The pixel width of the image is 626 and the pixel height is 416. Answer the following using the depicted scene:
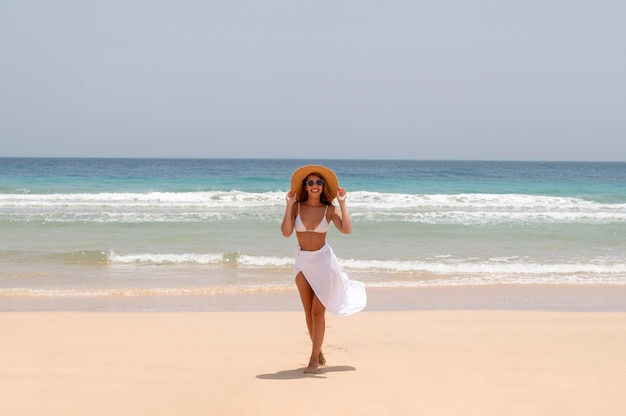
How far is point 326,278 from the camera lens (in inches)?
206

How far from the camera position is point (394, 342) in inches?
253

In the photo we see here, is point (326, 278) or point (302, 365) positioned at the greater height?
point (326, 278)

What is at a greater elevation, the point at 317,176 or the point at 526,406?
the point at 317,176

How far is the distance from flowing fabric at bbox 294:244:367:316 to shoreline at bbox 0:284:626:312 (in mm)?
3237

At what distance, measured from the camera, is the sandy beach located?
4.57 metres

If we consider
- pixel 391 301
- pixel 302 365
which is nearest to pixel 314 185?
pixel 302 365

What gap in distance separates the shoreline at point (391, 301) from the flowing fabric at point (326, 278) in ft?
10.6

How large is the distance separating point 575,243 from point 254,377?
1170 cm

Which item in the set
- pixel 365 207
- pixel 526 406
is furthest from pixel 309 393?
Answer: pixel 365 207

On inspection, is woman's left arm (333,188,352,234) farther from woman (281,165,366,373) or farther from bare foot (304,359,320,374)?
bare foot (304,359,320,374)

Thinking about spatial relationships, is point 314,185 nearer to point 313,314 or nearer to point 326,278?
point 326,278

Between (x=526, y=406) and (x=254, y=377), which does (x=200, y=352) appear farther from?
(x=526, y=406)

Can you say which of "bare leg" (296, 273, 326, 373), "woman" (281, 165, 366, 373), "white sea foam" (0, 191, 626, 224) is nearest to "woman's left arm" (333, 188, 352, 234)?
"woman" (281, 165, 366, 373)

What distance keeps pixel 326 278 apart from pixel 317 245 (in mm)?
262
